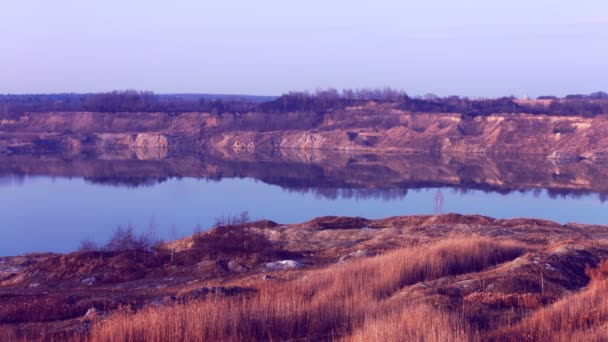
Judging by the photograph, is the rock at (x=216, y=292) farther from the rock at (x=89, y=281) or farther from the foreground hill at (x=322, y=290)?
the rock at (x=89, y=281)

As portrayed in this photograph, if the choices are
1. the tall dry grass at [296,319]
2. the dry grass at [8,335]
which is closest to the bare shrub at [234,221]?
the tall dry grass at [296,319]

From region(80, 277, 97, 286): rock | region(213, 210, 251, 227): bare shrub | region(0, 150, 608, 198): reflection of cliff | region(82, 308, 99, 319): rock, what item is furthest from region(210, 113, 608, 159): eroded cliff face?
region(82, 308, 99, 319): rock

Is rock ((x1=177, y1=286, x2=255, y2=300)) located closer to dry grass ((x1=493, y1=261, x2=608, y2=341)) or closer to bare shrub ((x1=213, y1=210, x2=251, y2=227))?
dry grass ((x1=493, y1=261, x2=608, y2=341))

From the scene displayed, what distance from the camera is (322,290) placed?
8.48 metres

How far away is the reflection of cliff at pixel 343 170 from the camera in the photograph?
40.8 meters

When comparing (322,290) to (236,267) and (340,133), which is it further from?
(340,133)

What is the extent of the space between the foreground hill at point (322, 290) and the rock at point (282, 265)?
3 cm

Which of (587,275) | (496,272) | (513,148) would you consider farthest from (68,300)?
(513,148)

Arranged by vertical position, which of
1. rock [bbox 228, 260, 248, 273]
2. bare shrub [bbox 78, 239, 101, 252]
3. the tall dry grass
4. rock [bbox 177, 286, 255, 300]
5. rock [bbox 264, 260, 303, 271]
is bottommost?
bare shrub [bbox 78, 239, 101, 252]

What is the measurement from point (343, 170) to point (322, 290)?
40.6 m

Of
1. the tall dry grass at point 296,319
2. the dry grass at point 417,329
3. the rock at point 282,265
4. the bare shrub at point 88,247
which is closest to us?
the dry grass at point 417,329

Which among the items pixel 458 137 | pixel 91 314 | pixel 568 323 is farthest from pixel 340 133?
pixel 568 323

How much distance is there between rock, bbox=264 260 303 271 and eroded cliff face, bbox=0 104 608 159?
4760cm

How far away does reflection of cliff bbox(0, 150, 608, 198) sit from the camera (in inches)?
1608
